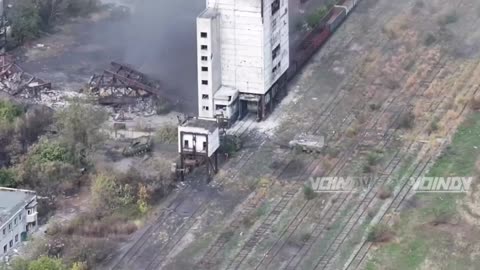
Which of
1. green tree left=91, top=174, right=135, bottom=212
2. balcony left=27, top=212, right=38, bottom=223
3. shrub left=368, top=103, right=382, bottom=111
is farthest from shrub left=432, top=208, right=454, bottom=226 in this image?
balcony left=27, top=212, right=38, bottom=223

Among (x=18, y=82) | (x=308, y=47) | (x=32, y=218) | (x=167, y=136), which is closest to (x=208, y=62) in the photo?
(x=167, y=136)

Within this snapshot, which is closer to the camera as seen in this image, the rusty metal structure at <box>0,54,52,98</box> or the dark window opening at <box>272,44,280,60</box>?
the dark window opening at <box>272,44,280,60</box>

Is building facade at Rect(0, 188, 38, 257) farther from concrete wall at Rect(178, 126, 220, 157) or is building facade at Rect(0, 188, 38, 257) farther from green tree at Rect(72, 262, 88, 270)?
concrete wall at Rect(178, 126, 220, 157)

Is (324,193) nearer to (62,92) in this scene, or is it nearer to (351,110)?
(351,110)

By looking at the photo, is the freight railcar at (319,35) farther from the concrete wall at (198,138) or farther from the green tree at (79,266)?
the green tree at (79,266)

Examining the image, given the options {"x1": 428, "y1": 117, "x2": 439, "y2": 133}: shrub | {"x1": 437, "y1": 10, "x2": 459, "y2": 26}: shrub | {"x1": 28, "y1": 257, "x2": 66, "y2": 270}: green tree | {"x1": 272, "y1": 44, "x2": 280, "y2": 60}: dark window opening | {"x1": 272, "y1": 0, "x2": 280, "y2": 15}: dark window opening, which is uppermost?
{"x1": 272, "y1": 0, "x2": 280, "y2": 15}: dark window opening

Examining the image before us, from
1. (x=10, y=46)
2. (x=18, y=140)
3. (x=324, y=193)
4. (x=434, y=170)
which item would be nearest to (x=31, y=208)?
(x=18, y=140)
